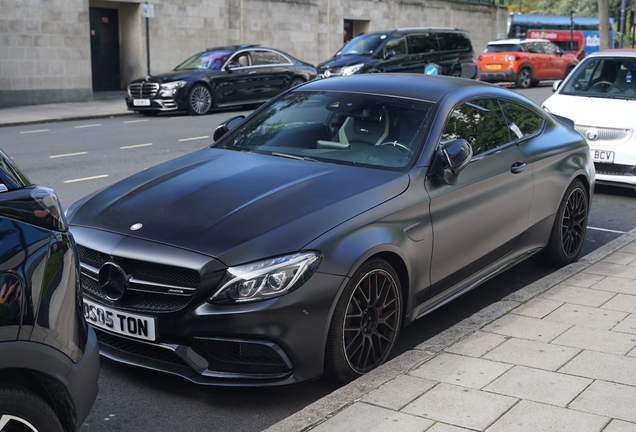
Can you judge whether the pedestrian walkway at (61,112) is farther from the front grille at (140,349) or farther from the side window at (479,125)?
the front grille at (140,349)

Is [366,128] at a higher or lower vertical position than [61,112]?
higher

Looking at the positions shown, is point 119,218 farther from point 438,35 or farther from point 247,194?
point 438,35

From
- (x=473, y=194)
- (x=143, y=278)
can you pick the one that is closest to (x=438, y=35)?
(x=473, y=194)

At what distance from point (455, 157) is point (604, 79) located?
6800mm

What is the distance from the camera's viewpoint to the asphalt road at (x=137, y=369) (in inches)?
157

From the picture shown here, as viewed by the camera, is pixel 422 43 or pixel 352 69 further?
pixel 422 43

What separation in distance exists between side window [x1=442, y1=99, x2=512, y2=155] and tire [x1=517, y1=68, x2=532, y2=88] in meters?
26.9

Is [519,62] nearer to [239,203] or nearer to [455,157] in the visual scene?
[455,157]

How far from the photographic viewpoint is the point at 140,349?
4.06 m

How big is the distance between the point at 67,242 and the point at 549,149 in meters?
4.17

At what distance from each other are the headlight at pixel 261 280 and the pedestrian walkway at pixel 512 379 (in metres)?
0.55

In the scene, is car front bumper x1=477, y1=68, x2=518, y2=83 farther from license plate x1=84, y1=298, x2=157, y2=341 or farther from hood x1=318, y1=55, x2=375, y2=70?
license plate x1=84, y1=298, x2=157, y2=341

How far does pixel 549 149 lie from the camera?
20.6 ft

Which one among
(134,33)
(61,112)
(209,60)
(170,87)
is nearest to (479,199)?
(170,87)
